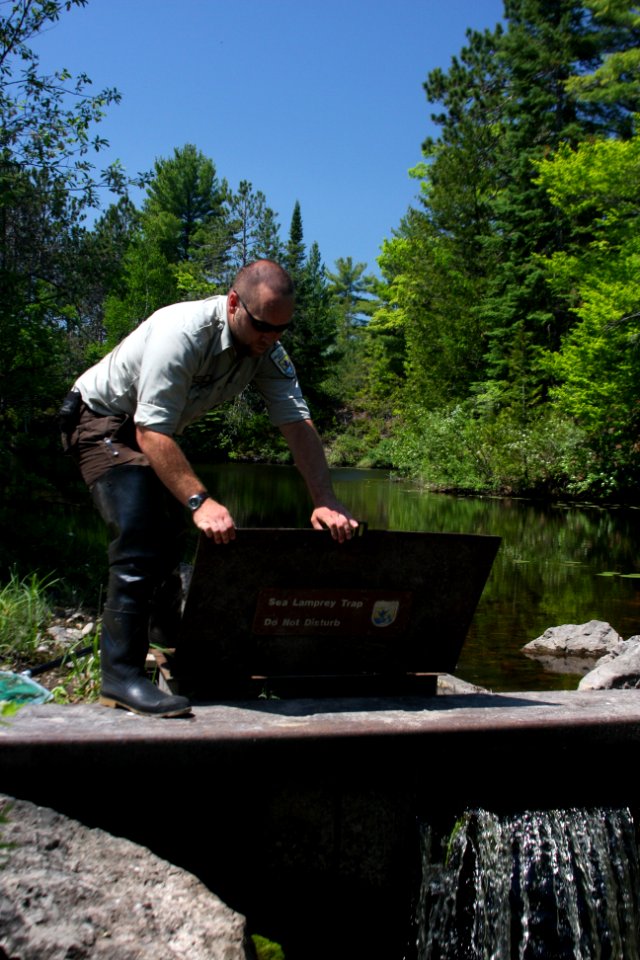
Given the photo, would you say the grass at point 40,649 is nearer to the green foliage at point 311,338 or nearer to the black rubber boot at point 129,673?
the black rubber boot at point 129,673

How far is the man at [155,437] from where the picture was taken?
366 cm

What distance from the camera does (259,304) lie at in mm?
3746

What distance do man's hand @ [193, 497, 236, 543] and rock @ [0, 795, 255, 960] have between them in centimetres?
109

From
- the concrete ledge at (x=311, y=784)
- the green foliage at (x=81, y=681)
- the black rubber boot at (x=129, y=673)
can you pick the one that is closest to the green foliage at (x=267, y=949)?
the concrete ledge at (x=311, y=784)

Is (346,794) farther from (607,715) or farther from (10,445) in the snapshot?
(10,445)

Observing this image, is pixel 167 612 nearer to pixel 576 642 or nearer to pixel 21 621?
pixel 21 621

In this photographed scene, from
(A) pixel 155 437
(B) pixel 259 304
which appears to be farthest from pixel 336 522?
(B) pixel 259 304

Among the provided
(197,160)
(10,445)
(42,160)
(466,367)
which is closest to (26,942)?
(10,445)

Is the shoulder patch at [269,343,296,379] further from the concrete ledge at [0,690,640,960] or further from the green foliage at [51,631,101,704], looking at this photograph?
the green foliage at [51,631,101,704]

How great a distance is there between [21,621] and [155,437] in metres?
3.08

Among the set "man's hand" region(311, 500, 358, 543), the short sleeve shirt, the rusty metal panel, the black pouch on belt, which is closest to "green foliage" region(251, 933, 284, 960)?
the rusty metal panel

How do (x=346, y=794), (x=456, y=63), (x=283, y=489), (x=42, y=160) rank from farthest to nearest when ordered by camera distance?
(x=456, y=63)
(x=283, y=489)
(x=42, y=160)
(x=346, y=794)

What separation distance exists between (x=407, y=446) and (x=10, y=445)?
30.6 metres

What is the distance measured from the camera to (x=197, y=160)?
273 feet
